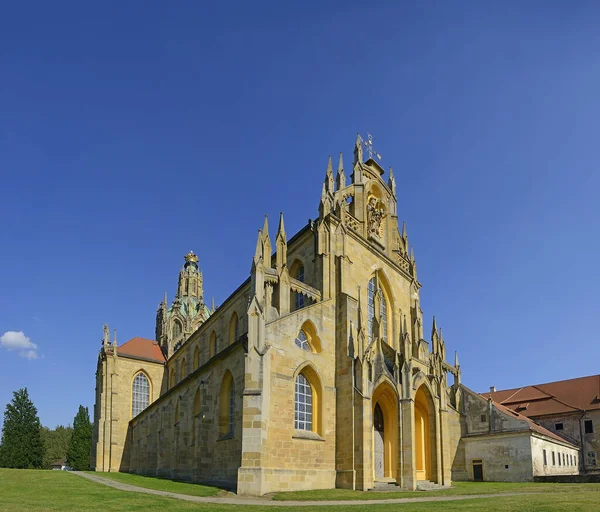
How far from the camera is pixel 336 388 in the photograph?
26.6m

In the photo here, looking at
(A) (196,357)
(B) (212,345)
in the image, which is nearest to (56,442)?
(A) (196,357)

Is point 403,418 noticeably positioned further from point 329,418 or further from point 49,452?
point 49,452

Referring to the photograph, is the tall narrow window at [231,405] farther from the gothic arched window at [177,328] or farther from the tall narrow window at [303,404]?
the gothic arched window at [177,328]

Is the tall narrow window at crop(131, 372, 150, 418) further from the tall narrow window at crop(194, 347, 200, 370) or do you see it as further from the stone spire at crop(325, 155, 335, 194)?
the stone spire at crop(325, 155, 335, 194)

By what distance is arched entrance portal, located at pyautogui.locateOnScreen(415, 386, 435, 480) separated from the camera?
30.5 metres

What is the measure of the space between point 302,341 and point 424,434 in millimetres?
11307

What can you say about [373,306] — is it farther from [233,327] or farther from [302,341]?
[233,327]

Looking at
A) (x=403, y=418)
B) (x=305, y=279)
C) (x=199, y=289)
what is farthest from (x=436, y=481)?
(x=199, y=289)

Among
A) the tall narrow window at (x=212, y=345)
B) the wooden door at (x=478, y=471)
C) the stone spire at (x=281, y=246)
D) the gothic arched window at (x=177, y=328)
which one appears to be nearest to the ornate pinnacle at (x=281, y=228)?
the stone spire at (x=281, y=246)

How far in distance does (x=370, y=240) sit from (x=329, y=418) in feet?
40.9

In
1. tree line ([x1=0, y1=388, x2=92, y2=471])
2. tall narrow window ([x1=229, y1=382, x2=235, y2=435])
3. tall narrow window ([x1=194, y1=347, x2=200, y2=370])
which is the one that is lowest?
tree line ([x1=0, y1=388, x2=92, y2=471])

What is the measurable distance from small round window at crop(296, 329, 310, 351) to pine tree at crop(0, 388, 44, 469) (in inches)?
2121

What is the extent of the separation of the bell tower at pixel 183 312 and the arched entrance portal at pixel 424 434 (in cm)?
3959

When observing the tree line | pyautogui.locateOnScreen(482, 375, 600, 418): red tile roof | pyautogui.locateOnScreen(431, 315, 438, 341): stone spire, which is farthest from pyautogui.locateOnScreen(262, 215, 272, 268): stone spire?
the tree line
